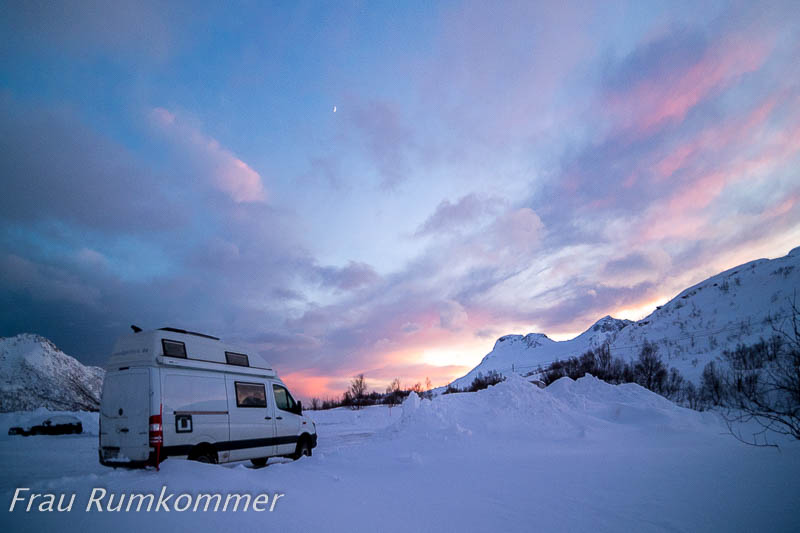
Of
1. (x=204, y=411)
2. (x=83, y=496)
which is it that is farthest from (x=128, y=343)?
(x=83, y=496)

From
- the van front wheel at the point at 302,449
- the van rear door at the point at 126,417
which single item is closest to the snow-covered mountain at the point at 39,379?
the van front wheel at the point at 302,449

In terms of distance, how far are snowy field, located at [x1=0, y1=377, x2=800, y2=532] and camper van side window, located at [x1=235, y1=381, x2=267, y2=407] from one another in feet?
7.34

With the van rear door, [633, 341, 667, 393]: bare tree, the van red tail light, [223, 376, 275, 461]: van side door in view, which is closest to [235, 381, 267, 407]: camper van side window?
[223, 376, 275, 461]: van side door

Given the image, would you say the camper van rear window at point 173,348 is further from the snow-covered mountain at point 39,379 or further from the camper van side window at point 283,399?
the snow-covered mountain at point 39,379

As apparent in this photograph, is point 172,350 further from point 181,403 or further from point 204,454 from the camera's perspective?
point 204,454

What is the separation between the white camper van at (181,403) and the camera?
318 inches

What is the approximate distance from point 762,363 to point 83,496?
44733 millimetres

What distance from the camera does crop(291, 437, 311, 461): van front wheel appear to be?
40.8ft

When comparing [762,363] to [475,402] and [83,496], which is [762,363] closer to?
[475,402]

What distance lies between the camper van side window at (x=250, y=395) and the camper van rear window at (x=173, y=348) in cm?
198

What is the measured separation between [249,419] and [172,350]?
10.2 feet

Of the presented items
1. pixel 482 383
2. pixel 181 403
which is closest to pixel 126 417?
pixel 181 403

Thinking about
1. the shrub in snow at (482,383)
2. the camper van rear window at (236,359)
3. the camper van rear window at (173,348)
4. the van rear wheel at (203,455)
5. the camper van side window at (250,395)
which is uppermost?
the camper van rear window at (173,348)

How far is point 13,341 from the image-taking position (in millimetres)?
35812
